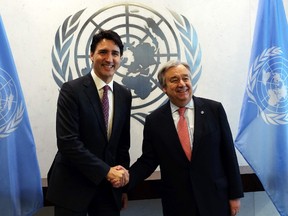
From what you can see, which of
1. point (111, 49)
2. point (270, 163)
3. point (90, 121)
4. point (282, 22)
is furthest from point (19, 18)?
point (270, 163)

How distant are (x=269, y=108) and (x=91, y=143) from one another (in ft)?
4.60

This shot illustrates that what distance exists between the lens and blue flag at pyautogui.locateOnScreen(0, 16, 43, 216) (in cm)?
203

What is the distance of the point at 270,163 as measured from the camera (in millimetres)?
2275

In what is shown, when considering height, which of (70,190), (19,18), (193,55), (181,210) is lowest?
(181,210)

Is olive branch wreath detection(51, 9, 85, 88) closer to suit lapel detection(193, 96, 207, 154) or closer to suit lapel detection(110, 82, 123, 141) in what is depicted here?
suit lapel detection(110, 82, 123, 141)

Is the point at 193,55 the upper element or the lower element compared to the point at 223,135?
upper

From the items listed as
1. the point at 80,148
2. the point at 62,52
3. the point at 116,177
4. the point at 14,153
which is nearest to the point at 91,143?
the point at 80,148

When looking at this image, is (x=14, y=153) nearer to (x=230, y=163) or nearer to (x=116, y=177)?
(x=116, y=177)

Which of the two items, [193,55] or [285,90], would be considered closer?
[285,90]

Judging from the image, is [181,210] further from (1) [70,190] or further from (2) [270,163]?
(2) [270,163]

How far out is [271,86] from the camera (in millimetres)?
2312

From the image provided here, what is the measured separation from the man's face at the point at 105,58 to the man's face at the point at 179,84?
0.32 metres

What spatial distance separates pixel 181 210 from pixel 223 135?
18.8 inches

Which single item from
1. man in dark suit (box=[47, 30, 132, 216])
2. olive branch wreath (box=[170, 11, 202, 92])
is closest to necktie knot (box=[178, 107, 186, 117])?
man in dark suit (box=[47, 30, 132, 216])
